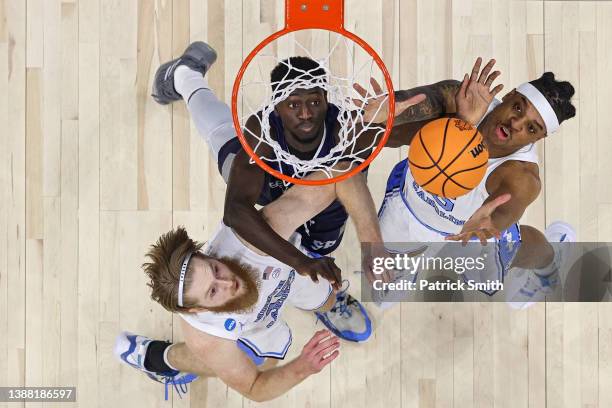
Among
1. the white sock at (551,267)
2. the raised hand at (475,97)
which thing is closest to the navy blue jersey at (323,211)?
the raised hand at (475,97)

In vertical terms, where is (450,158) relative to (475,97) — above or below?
below

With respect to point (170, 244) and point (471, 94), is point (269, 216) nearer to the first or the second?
point (170, 244)

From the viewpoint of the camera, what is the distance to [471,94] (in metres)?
2.27

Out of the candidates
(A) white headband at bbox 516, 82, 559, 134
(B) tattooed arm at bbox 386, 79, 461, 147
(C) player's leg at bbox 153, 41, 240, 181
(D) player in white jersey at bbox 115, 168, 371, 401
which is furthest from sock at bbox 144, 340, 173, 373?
(A) white headband at bbox 516, 82, 559, 134

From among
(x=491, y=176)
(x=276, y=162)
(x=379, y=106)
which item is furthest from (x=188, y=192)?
(x=491, y=176)

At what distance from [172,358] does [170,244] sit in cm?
66

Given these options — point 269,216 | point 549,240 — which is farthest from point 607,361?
point 269,216

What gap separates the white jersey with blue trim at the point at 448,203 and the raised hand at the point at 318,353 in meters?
0.58

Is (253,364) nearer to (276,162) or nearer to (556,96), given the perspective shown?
(276,162)

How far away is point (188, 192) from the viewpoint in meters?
2.64

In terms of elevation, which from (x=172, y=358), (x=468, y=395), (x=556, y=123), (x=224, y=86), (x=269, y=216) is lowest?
(x=468, y=395)

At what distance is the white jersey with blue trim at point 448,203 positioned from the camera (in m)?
2.20

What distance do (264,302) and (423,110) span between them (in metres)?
0.89

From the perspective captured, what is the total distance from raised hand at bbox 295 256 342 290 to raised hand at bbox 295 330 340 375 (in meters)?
0.21
